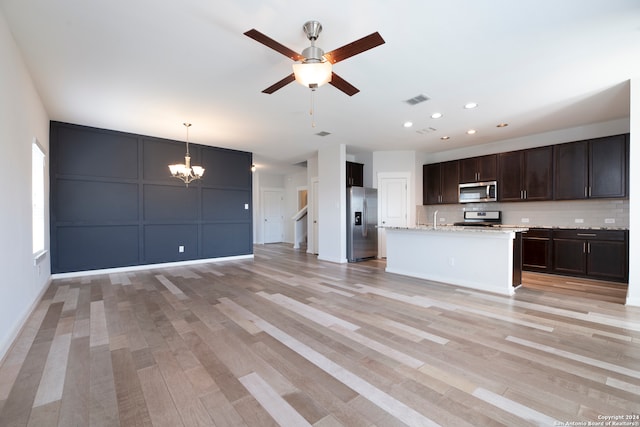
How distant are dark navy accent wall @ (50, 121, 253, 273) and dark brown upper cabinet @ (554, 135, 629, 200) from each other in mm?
6521

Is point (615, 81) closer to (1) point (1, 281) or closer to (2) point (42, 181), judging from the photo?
(1) point (1, 281)

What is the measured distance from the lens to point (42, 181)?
4.32 meters

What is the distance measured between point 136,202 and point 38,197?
5.24 ft

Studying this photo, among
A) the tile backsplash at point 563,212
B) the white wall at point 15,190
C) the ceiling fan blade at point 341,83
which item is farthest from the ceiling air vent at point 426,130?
the white wall at point 15,190

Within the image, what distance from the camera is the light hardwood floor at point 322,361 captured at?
5.20ft

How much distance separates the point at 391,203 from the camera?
23.0ft

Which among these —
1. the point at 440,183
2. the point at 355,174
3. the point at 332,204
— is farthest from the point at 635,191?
the point at 355,174

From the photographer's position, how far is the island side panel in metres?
3.90

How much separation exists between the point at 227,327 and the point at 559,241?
5.65m

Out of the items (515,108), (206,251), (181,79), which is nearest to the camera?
(181,79)

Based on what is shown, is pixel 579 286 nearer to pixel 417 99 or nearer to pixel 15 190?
pixel 417 99

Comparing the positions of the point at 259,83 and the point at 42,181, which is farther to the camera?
the point at 42,181

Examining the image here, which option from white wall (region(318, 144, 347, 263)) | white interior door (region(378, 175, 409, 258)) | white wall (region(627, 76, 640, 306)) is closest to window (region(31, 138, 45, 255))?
white wall (region(318, 144, 347, 263))

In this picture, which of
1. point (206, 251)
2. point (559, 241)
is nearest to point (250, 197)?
point (206, 251)
